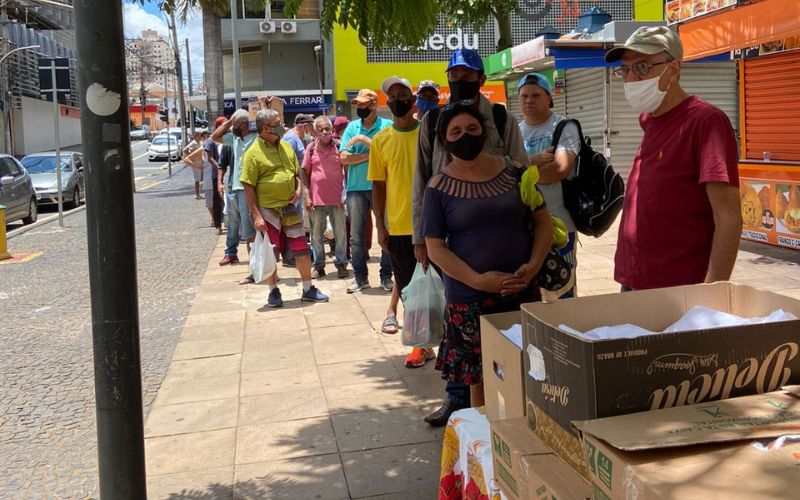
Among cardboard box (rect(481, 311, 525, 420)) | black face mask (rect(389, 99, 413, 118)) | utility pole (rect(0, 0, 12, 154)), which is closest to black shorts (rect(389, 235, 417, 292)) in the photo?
black face mask (rect(389, 99, 413, 118))

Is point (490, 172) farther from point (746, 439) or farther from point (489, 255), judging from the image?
point (746, 439)

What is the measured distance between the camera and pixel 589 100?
1717 centimetres

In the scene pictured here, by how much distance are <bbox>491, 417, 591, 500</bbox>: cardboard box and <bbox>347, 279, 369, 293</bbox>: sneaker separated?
6.01 m

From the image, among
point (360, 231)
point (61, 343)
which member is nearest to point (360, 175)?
point (360, 231)

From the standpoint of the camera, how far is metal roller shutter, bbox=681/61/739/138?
53.0 feet

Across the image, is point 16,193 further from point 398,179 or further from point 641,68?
point 641,68

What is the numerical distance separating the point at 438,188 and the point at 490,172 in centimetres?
26

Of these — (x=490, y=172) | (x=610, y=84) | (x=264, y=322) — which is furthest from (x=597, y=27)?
(x=490, y=172)

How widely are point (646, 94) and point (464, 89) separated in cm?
131

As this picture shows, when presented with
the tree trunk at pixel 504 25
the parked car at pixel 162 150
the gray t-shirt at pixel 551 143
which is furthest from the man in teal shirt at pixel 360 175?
the parked car at pixel 162 150

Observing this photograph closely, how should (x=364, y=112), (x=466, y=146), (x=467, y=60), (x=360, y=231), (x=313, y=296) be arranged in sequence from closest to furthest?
(x=466, y=146), (x=467, y=60), (x=364, y=112), (x=313, y=296), (x=360, y=231)

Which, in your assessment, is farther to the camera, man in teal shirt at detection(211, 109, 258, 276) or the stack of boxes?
man in teal shirt at detection(211, 109, 258, 276)

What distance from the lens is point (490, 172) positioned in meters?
3.73

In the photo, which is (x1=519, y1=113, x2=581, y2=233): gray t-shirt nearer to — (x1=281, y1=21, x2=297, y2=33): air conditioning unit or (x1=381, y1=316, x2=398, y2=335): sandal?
(x1=381, y1=316, x2=398, y2=335): sandal
